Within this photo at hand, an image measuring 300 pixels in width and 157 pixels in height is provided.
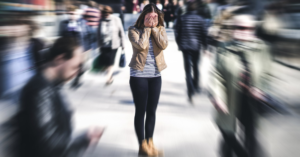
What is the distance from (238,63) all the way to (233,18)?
673 millimetres

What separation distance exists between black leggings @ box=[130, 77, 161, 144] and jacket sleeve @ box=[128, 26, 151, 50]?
0.33m

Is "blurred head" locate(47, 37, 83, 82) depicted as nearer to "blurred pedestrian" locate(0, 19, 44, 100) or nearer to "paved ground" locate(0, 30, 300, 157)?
"blurred pedestrian" locate(0, 19, 44, 100)

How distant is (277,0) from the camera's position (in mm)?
2932

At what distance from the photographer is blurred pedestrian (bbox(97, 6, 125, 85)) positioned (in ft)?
18.1

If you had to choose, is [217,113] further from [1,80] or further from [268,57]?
[1,80]

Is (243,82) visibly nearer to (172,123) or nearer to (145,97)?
(145,97)

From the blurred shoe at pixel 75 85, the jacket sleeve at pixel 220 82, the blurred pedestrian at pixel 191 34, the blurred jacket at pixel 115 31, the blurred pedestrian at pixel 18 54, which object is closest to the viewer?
the blurred pedestrian at pixel 18 54

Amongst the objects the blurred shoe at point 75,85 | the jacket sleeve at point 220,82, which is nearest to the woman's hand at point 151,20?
the jacket sleeve at point 220,82

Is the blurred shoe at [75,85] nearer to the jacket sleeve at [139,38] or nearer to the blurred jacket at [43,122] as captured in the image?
the blurred jacket at [43,122]

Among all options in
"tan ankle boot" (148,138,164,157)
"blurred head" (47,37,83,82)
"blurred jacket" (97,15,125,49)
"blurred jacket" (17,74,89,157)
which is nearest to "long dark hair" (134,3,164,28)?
"blurred head" (47,37,83,82)

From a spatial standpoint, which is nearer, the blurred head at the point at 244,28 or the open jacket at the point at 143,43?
the open jacket at the point at 143,43

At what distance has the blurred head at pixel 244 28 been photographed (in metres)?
2.95

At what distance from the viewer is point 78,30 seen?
24.1 feet

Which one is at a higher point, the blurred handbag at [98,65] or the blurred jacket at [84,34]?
the blurred jacket at [84,34]
